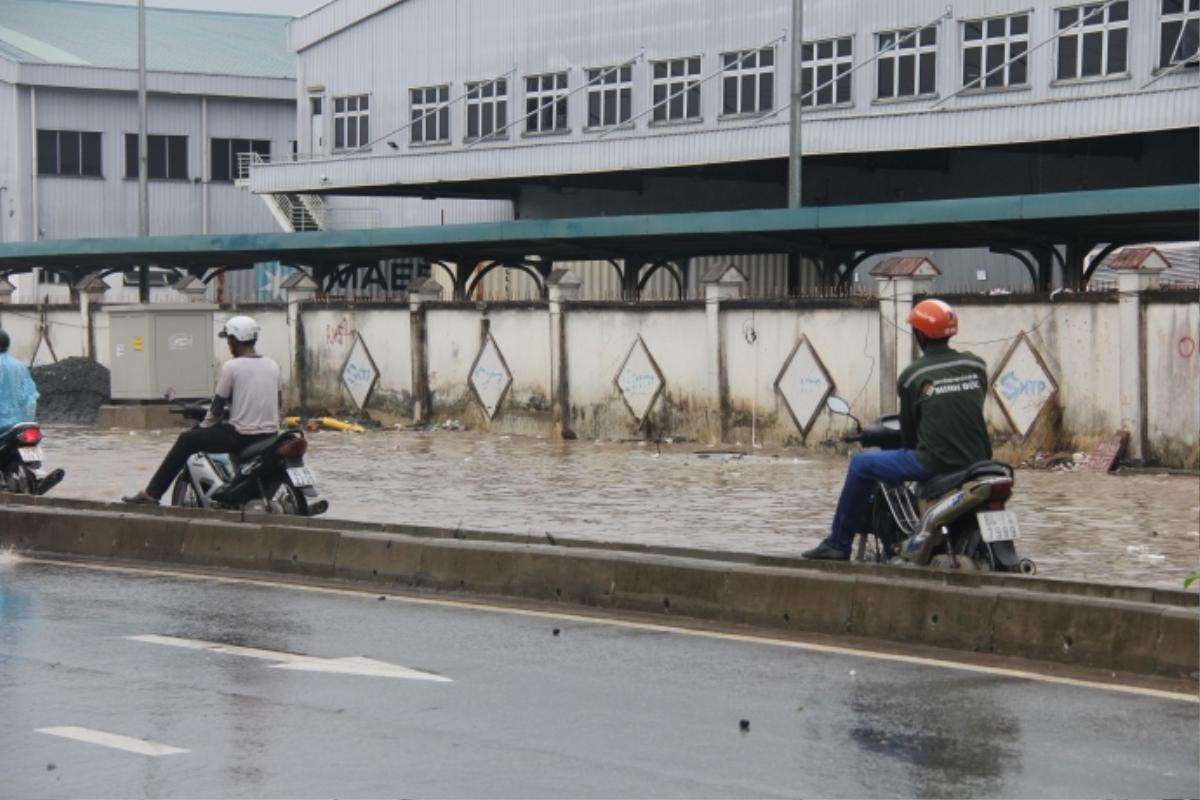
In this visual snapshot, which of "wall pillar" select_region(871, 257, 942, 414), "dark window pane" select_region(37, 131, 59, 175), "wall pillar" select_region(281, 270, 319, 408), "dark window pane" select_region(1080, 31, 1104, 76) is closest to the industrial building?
"dark window pane" select_region(1080, 31, 1104, 76)

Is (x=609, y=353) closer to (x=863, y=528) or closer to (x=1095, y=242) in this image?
(x=1095, y=242)

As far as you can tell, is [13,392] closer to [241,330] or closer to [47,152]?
[241,330]

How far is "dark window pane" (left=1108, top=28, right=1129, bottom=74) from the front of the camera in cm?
3875

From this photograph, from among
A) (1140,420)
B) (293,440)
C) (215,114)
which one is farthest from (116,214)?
(293,440)

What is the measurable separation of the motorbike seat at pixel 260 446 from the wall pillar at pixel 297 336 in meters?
19.9

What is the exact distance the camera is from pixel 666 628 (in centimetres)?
1173

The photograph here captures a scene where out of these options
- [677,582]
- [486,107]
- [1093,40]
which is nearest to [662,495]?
[677,582]

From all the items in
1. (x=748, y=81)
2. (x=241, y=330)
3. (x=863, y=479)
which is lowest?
(x=863, y=479)

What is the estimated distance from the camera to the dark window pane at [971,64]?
136 feet

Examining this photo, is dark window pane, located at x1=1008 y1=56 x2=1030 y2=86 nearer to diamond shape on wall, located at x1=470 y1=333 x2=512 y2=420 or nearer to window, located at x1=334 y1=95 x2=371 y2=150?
diamond shape on wall, located at x1=470 y1=333 x2=512 y2=420

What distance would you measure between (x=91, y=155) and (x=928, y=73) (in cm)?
3129

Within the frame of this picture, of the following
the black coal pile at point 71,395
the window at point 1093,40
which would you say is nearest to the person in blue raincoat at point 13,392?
the black coal pile at point 71,395

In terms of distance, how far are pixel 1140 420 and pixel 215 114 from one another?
47458 mm

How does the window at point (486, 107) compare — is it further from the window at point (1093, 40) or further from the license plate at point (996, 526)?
the license plate at point (996, 526)
